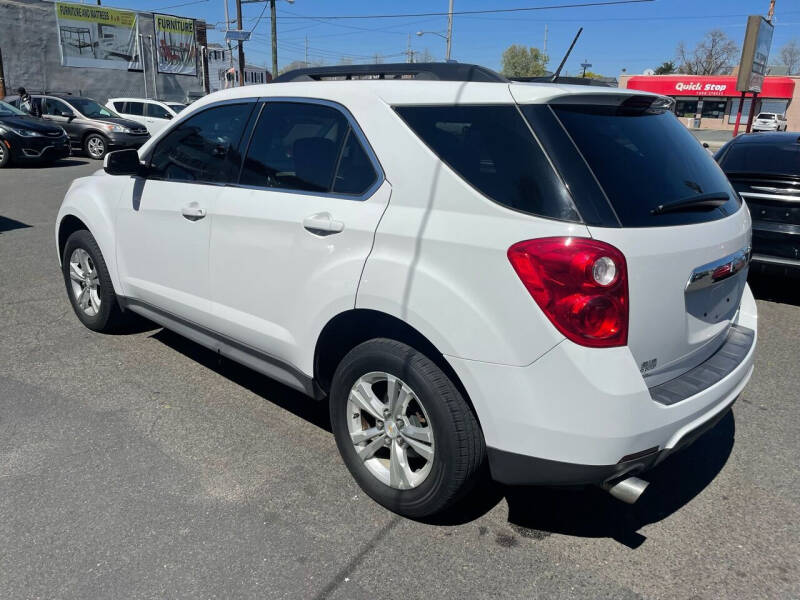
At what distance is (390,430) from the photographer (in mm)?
2824

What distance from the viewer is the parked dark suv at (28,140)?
610 inches

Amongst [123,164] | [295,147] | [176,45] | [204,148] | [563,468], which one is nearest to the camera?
[563,468]

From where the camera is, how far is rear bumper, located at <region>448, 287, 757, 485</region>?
2236 mm

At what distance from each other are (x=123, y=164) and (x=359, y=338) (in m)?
2.06

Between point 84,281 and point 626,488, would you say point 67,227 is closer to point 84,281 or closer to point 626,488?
point 84,281

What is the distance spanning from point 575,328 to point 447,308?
474 mm

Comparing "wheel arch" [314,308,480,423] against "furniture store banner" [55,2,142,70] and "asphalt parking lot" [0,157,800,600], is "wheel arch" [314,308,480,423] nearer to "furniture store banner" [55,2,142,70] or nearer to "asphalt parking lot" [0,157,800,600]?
"asphalt parking lot" [0,157,800,600]

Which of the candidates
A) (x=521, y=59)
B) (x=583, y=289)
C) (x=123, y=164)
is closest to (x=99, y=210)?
(x=123, y=164)

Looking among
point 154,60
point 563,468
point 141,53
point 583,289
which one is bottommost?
point 563,468

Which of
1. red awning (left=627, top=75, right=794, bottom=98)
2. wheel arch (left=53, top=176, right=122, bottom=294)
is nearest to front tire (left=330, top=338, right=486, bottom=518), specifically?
wheel arch (left=53, top=176, right=122, bottom=294)

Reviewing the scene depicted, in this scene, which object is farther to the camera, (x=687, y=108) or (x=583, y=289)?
(x=687, y=108)

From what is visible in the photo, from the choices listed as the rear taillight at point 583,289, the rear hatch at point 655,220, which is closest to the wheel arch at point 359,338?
the rear taillight at point 583,289

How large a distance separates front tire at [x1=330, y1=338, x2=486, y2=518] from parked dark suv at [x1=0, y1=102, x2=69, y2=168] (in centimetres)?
1580

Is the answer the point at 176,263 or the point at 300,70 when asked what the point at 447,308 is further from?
the point at 176,263
